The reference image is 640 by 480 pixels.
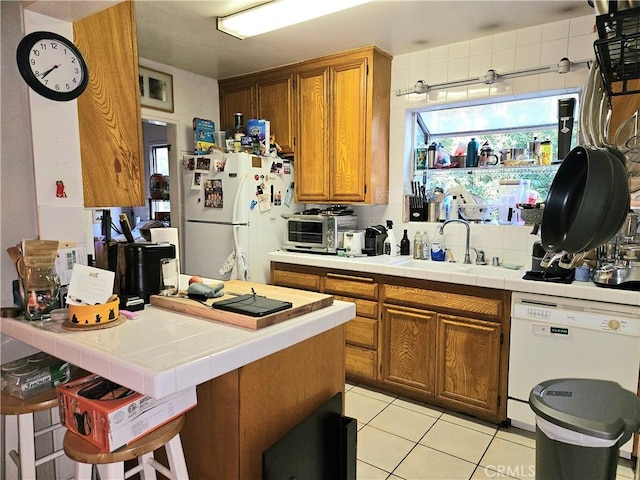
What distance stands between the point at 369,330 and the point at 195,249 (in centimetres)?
168

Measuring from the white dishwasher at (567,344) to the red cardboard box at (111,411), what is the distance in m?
1.95

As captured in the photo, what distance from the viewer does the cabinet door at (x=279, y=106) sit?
145 inches

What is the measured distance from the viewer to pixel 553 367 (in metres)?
2.35

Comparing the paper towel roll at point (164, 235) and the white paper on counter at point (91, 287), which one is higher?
the paper towel roll at point (164, 235)

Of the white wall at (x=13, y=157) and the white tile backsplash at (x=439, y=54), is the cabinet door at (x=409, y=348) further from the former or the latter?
the white wall at (x=13, y=157)

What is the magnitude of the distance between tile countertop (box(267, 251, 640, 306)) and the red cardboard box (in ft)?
6.03

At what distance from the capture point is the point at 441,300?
8.91ft

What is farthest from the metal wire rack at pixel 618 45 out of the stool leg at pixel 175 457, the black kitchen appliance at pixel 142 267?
the black kitchen appliance at pixel 142 267

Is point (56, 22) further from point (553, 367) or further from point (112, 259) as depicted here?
point (553, 367)

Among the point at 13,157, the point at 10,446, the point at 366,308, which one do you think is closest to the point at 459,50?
the point at 366,308

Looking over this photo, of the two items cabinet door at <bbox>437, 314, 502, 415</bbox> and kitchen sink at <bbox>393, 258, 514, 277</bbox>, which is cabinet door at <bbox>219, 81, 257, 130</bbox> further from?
cabinet door at <bbox>437, 314, 502, 415</bbox>

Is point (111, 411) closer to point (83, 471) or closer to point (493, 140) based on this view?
point (83, 471)

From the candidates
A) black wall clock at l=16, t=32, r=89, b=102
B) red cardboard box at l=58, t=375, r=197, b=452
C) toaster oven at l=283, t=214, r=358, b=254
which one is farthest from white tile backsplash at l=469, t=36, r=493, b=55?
red cardboard box at l=58, t=375, r=197, b=452

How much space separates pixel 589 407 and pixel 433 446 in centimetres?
141
